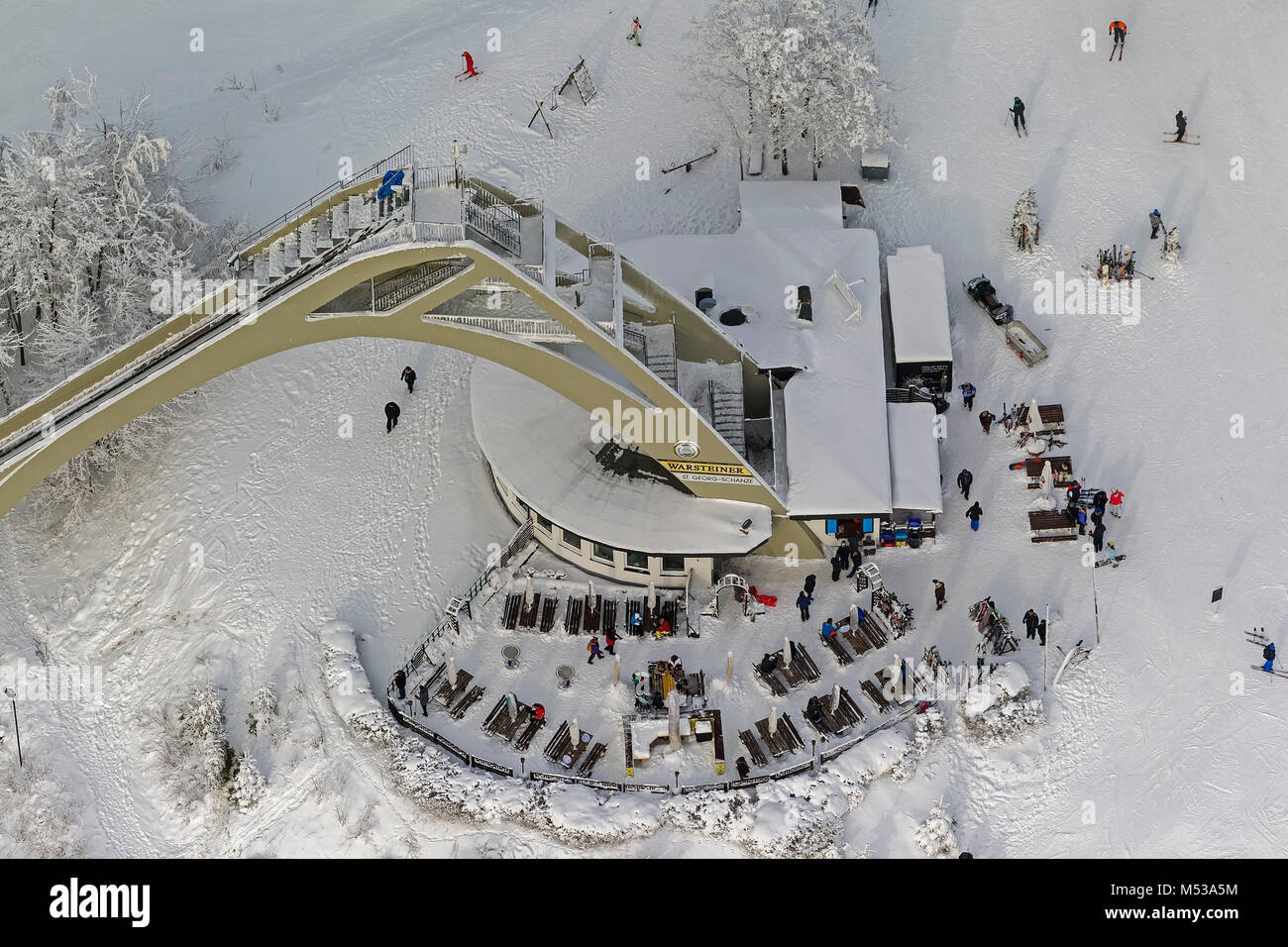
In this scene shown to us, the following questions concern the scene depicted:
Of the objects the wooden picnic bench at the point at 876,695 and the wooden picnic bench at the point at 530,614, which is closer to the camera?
the wooden picnic bench at the point at 876,695

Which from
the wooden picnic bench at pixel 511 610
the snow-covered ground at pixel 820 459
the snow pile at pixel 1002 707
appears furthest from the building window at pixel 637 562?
the snow pile at pixel 1002 707

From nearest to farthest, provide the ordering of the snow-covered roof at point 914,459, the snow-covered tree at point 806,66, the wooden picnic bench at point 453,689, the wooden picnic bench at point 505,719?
the wooden picnic bench at point 505,719 < the wooden picnic bench at point 453,689 < the snow-covered roof at point 914,459 < the snow-covered tree at point 806,66

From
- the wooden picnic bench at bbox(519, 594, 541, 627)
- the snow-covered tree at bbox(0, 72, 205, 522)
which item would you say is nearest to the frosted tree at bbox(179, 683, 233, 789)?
the snow-covered tree at bbox(0, 72, 205, 522)

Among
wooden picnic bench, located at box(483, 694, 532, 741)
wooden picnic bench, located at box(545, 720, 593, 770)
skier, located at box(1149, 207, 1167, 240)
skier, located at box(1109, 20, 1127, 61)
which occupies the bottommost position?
wooden picnic bench, located at box(545, 720, 593, 770)

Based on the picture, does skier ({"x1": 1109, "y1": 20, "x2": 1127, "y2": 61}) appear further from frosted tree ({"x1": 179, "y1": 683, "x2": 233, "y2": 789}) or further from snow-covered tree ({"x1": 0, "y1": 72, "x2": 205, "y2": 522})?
frosted tree ({"x1": 179, "y1": 683, "x2": 233, "y2": 789})

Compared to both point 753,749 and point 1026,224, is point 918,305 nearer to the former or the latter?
point 1026,224

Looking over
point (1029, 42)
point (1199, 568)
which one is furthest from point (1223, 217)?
point (1199, 568)

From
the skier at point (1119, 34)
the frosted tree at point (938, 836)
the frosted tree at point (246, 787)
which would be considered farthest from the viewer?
the skier at point (1119, 34)

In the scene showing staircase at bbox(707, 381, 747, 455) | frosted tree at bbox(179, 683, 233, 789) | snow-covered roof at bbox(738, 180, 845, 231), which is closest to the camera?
frosted tree at bbox(179, 683, 233, 789)

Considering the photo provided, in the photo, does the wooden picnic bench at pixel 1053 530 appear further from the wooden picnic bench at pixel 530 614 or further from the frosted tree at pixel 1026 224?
the wooden picnic bench at pixel 530 614
